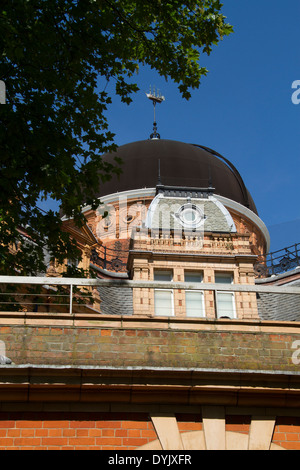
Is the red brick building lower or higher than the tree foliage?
lower

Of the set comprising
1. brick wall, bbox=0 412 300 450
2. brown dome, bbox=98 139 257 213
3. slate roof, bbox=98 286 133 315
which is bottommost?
brick wall, bbox=0 412 300 450

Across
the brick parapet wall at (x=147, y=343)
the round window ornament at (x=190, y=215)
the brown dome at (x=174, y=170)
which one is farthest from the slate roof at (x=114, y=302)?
the brown dome at (x=174, y=170)

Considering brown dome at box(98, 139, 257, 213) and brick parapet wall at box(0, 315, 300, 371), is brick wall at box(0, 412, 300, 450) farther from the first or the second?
brown dome at box(98, 139, 257, 213)

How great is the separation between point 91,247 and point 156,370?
83.3 feet

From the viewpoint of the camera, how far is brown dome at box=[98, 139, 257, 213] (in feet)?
152

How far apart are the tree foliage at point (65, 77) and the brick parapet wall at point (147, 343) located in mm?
3417

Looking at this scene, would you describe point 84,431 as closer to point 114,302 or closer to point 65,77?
point 65,77

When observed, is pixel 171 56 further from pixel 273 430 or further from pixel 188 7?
pixel 273 430

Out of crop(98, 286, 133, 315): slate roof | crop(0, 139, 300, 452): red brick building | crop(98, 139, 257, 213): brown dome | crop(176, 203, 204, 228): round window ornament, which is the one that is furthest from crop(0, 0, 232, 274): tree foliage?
crop(98, 139, 257, 213): brown dome

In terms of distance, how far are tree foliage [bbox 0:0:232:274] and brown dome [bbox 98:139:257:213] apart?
30.8 metres

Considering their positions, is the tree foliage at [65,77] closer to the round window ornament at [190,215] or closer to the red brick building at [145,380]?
the red brick building at [145,380]

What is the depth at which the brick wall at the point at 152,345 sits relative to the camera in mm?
8602

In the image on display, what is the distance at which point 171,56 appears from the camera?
14.1m

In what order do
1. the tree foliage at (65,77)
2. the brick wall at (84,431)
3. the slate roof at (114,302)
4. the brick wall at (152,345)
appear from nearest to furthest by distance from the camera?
the brick wall at (84,431)
the brick wall at (152,345)
the tree foliage at (65,77)
the slate roof at (114,302)
